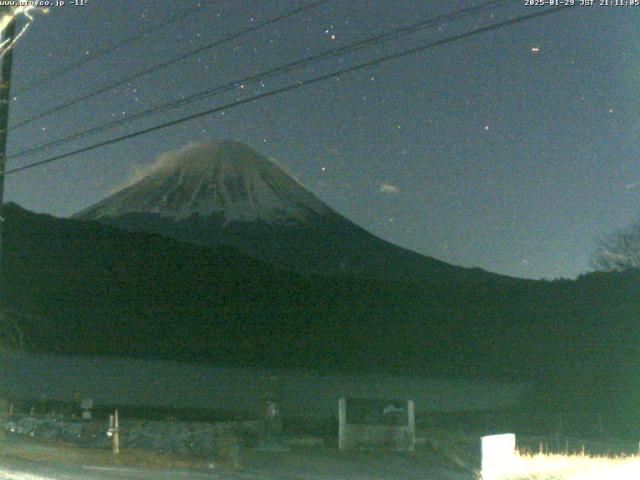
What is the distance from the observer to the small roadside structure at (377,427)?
74.7 feet

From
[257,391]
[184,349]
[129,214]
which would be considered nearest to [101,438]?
[257,391]

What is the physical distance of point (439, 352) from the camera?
44.2 meters

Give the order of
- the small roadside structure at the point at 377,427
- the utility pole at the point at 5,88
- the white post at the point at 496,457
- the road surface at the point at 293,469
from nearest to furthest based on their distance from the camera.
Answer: the road surface at the point at 293,469, the white post at the point at 496,457, the utility pole at the point at 5,88, the small roadside structure at the point at 377,427

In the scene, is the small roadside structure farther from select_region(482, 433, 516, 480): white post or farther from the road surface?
select_region(482, 433, 516, 480): white post

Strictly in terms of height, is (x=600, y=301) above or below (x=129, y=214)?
below

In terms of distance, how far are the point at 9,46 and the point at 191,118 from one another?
207 inches

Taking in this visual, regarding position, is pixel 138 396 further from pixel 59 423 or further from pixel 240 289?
pixel 59 423

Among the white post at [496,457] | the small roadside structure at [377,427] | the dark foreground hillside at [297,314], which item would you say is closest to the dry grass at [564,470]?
the white post at [496,457]

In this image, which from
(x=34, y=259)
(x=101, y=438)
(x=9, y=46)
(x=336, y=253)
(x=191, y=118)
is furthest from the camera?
(x=336, y=253)

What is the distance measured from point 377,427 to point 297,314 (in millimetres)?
25528

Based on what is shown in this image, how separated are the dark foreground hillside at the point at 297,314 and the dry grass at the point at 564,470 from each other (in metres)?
25.7

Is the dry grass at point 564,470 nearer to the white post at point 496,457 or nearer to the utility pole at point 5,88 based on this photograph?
the white post at point 496,457

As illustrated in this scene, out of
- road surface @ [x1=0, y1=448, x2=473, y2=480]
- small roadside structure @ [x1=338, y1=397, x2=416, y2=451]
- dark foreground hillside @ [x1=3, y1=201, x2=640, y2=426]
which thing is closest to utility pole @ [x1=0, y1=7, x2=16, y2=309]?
road surface @ [x1=0, y1=448, x2=473, y2=480]

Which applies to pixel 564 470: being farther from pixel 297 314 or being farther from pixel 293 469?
pixel 297 314
